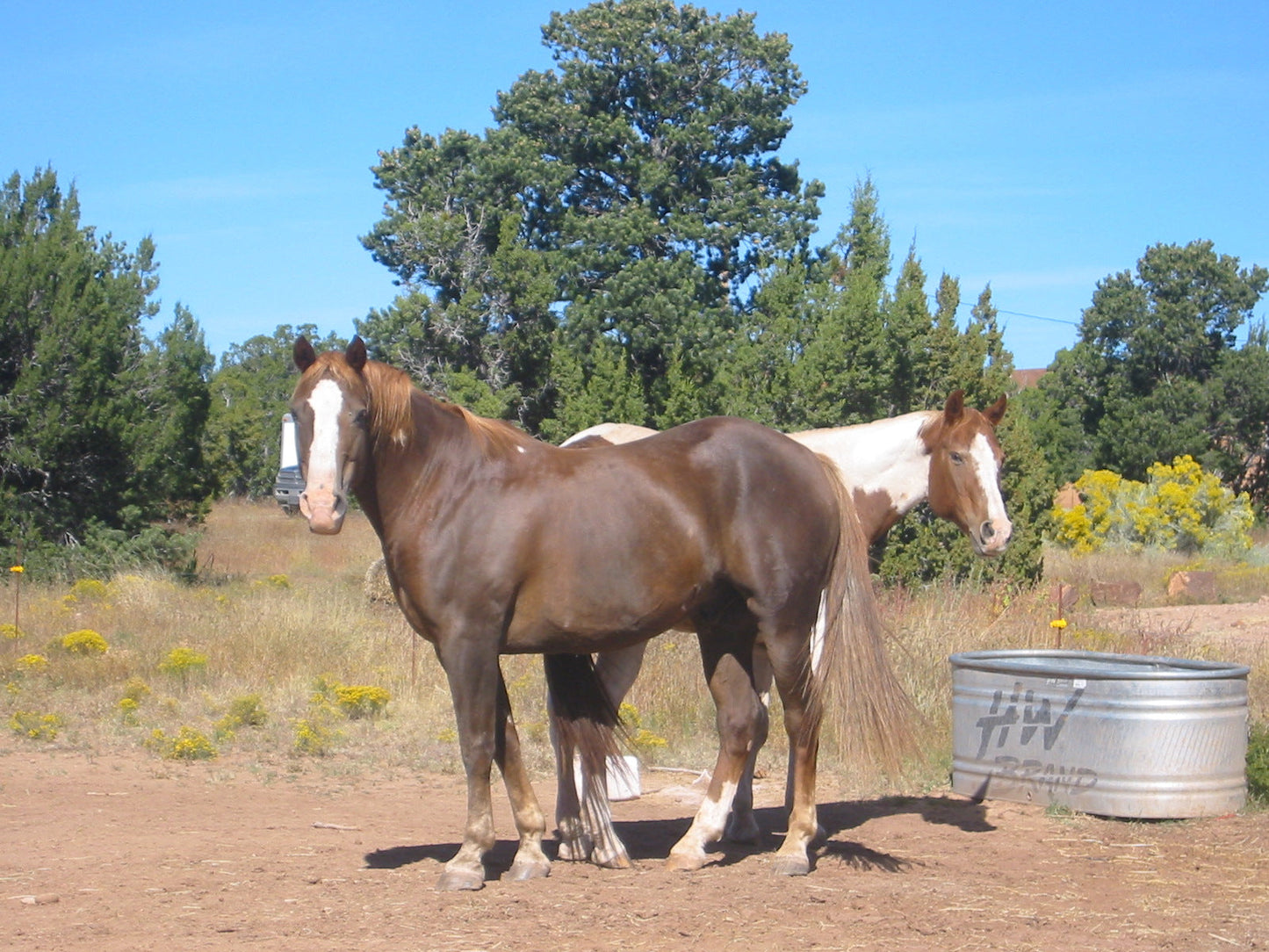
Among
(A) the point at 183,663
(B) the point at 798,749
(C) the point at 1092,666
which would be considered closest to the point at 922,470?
(C) the point at 1092,666

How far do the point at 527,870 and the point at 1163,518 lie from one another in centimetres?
2479

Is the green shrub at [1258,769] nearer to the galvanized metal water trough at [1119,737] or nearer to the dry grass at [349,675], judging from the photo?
the galvanized metal water trough at [1119,737]

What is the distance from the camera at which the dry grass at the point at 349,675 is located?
870cm

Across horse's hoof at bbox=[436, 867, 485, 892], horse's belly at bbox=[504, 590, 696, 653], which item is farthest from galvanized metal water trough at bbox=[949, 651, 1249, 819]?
horse's hoof at bbox=[436, 867, 485, 892]

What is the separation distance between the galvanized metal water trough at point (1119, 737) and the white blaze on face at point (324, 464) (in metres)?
4.12

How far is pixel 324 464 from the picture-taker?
4.78m

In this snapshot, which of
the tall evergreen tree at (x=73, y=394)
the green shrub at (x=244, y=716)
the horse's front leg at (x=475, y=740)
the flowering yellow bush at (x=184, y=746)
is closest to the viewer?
the horse's front leg at (x=475, y=740)

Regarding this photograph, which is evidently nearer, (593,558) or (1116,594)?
(593,558)

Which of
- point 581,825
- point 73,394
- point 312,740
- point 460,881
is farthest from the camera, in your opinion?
point 73,394

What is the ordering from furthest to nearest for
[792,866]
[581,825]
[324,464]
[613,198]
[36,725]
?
[613,198] < [36,725] < [581,825] < [792,866] < [324,464]

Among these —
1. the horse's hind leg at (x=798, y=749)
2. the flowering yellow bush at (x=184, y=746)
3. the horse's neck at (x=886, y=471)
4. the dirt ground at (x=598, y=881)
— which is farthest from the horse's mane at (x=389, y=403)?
the flowering yellow bush at (x=184, y=746)

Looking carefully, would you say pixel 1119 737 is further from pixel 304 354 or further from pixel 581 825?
pixel 304 354

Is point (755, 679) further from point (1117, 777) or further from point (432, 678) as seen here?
point (432, 678)

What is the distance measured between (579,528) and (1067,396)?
45.6m
